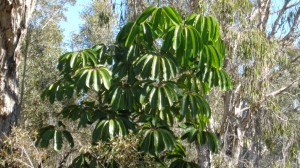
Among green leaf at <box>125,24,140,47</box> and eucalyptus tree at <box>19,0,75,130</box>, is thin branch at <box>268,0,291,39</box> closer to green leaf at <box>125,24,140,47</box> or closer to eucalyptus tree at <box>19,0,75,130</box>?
green leaf at <box>125,24,140,47</box>

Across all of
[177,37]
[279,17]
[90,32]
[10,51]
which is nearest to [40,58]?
[90,32]

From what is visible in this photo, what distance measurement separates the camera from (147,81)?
595cm

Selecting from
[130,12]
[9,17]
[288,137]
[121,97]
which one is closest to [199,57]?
[121,97]

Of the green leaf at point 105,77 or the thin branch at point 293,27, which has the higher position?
the thin branch at point 293,27

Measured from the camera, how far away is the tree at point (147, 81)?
18.9 ft

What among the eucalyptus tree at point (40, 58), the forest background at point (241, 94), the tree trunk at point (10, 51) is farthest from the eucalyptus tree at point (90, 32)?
the tree trunk at point (10, 51)

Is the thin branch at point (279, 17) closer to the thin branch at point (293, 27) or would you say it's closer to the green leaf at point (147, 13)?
the thin branch at point (293, 27)

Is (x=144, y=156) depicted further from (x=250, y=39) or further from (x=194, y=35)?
(x=250, y=39)

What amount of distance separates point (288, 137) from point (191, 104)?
4.47 meters

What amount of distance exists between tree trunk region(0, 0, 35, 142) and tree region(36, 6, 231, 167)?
410 millimetres

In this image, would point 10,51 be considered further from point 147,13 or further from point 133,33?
point 147,13

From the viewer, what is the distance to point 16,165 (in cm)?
577

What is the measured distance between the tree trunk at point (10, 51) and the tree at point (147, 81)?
0.41m

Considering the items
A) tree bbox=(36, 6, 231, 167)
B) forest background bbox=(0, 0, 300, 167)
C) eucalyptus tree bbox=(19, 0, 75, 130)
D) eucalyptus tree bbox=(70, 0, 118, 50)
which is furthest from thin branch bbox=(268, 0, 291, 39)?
eucalyptus tree bbox=(70, 0, 118, 50)
